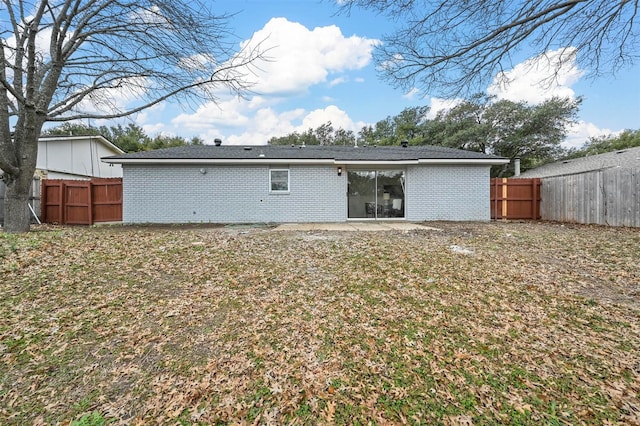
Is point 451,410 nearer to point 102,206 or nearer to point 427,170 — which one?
point 427,170

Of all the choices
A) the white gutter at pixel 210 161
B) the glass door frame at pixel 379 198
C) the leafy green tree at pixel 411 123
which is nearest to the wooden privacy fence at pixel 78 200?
the white gutter at pixel 210 161

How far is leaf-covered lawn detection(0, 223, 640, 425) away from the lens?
2029 millimetres

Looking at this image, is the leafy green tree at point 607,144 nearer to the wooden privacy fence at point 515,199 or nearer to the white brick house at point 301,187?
the wooden privacy fence at point 515,199

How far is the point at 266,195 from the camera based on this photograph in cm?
1112

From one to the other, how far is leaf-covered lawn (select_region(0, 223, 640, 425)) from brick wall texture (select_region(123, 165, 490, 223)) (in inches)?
228

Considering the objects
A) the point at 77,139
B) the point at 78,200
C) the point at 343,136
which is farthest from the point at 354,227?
the point at 343,136

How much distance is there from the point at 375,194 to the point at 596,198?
7.36 m

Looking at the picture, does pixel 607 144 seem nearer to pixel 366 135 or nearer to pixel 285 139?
pixel 366 135

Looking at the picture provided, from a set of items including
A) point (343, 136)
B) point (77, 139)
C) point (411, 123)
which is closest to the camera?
point (77, 139)

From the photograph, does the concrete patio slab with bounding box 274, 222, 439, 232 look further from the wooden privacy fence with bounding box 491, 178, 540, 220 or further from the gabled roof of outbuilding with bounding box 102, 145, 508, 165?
the wooden privacy fence with bounding box 491, 178, 540, 220

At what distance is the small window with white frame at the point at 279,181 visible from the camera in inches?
439

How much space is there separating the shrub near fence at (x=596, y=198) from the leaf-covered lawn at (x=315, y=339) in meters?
5.40

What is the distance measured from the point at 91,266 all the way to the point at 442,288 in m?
5.30

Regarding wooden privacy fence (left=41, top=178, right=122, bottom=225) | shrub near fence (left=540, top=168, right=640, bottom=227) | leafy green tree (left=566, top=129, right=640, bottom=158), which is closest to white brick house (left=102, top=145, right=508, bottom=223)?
wooden privacy fence (left=41, top=178, right=122, bottom=225)
